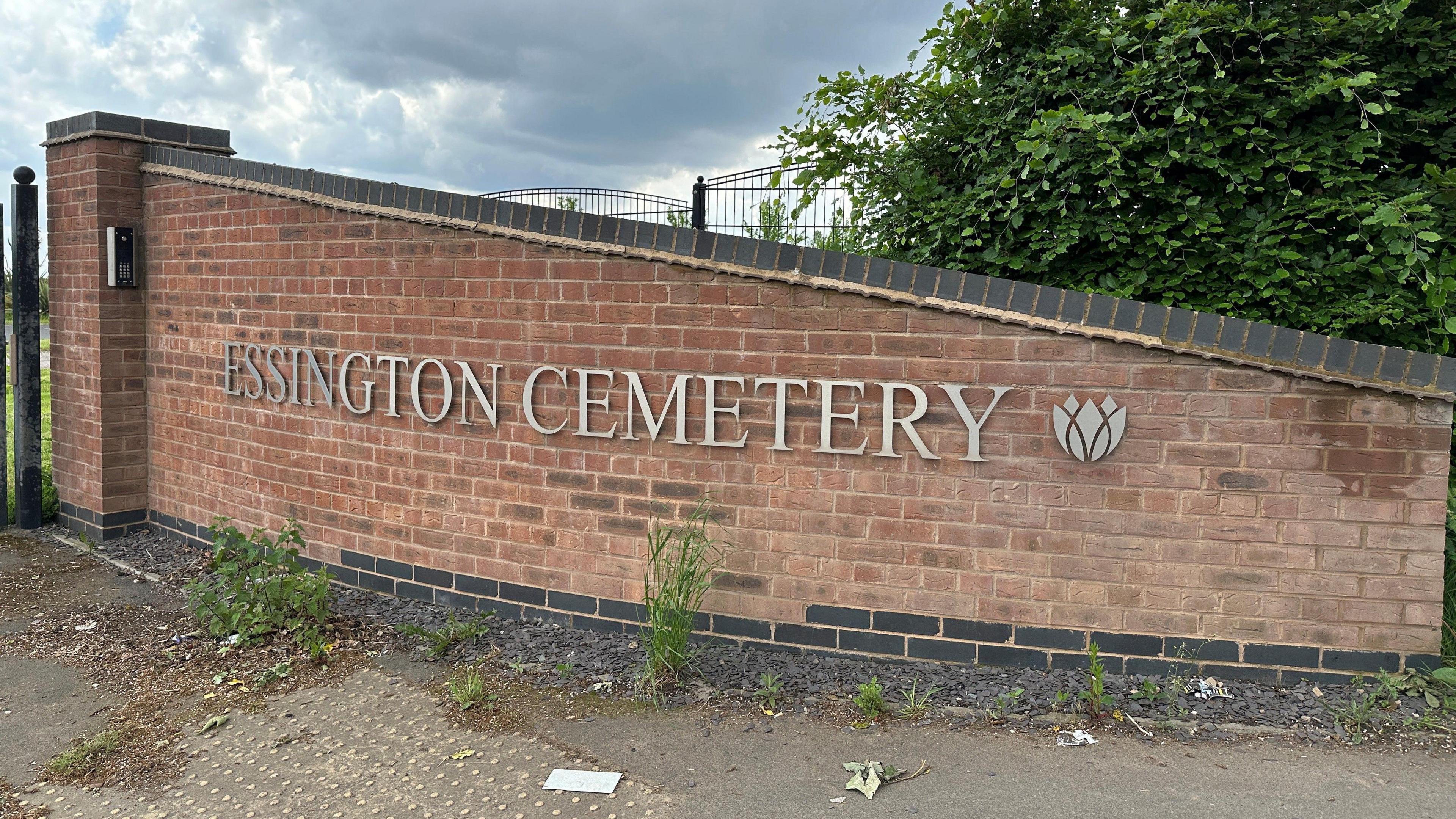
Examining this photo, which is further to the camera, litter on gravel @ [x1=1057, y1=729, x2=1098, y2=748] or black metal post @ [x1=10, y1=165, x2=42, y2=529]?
black metal post @ [x1=10, y1=165, x2=42, y2=529]

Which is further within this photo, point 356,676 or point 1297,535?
point 356,676

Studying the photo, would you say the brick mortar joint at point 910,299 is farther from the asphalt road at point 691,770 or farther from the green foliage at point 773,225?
the green foliage at point 773,225

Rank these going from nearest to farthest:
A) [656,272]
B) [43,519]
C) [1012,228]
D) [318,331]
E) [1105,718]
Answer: [1105,718], [656,272], [1012,228], [318,331], [43,519]

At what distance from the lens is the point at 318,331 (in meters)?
5.74

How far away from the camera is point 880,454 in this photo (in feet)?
14.1

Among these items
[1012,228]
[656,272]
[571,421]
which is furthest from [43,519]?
[1012,228]

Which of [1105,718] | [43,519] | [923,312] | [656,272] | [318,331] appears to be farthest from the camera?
[43,519]

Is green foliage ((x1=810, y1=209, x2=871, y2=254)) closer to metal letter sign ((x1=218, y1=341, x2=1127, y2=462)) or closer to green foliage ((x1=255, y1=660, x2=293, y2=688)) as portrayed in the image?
metal letter sign ((x1=218, y1=341, x2=1127, y2=462))

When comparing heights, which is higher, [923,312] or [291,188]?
[291,188]

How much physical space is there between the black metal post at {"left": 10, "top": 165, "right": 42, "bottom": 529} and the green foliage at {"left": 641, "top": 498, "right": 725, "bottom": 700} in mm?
5669

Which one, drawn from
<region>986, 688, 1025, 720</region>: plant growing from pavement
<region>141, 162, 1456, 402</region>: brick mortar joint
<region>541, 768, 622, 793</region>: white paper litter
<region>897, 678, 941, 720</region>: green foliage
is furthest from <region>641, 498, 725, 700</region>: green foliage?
<region>986, 688, 1025, 720</region>: plant growing from pavement

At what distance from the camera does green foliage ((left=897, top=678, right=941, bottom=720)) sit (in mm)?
3973

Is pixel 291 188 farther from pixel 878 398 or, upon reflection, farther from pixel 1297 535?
pixel 1297 535

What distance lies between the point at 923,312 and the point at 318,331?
3.78m
